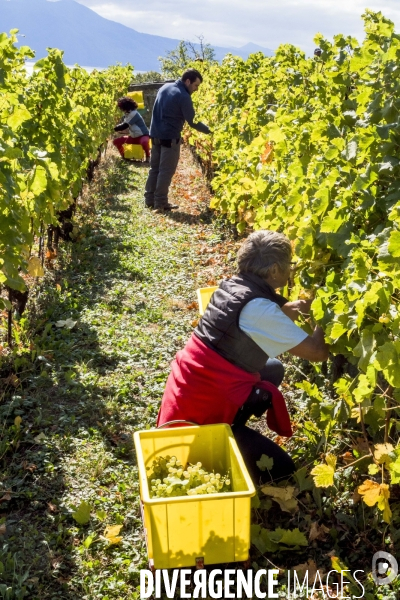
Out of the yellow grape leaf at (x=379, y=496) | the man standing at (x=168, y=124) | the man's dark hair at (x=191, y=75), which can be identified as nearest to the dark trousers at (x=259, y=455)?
the yellow grape leaf at (x=379, y=496)

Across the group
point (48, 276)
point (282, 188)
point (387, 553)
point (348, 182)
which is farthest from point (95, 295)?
point (387, 553)

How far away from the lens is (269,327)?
2.60 metres

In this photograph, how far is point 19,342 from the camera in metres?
4.20

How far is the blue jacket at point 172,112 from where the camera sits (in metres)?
8.25

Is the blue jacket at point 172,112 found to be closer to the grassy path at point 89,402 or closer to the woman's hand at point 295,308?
the grassy path at point 89,402

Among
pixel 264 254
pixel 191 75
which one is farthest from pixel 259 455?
pixel 191 75

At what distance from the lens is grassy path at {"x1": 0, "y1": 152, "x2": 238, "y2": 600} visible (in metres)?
2.56

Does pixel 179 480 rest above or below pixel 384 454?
below

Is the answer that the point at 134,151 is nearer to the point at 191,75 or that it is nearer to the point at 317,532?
the point at 191,75

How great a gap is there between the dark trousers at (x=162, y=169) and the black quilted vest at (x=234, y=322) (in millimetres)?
5996

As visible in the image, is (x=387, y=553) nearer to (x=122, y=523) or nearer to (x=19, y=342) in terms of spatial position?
(x=122, y=523)

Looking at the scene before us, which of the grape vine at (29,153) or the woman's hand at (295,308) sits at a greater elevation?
the grape vine at (29,153)

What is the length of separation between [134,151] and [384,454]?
11.4 m

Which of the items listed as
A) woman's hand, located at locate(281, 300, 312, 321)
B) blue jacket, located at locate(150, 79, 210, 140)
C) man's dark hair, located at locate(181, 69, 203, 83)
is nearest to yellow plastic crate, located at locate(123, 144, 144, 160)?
blue jacket, located at locate(150, 79, 210, 140)
